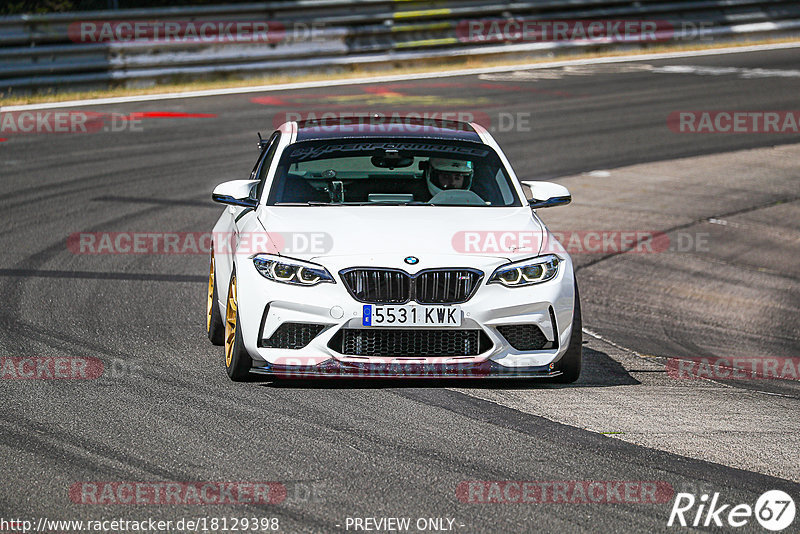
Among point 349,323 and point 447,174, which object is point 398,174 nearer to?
point 447,174

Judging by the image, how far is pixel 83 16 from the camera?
823 inches

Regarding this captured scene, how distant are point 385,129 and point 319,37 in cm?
1493

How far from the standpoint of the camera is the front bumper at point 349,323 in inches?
279

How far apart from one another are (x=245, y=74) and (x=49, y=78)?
3821 millimetres

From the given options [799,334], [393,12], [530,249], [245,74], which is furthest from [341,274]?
[393,12]

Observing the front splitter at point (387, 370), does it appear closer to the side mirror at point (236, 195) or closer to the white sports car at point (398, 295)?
the white sports car at point (398, 295)

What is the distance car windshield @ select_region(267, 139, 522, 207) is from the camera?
8391 mm

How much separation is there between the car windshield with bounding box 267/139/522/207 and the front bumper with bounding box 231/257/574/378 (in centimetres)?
124

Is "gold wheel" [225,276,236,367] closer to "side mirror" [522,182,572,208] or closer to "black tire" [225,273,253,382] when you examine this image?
"black tire" [225,273,253,382]

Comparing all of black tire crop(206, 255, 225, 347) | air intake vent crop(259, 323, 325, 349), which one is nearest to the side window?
black tire crop(206, 255, 225, 347)

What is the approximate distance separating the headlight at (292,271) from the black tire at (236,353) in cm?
31

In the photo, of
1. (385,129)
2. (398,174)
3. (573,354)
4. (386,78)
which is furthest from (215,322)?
(386,78)

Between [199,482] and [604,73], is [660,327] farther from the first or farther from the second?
[604,73]

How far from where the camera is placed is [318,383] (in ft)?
24.7
